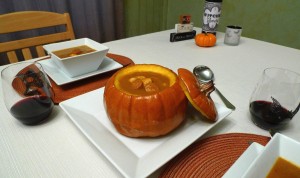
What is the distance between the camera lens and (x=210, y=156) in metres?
0.45

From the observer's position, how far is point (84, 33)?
1.85 metres

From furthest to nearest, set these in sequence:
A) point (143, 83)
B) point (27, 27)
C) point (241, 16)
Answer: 1. point (241, 16)
2. point (27, 27)
3. point (143, 83)

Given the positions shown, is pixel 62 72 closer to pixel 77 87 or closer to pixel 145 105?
pixel 77 87

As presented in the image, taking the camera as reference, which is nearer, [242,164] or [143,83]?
[242,164]

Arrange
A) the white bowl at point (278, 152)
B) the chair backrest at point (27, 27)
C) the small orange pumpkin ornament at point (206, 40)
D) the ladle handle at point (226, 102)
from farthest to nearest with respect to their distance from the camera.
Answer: the small orange pumpkin ornament at point (206, 40) < the chair backrest at point (27, 27) < the ladle handle at point (226, 102) < the white bowl at point (278, 152)

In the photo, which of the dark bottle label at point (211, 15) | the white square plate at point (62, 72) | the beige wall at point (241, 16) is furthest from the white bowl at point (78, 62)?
the beige wall at point (241, 16)

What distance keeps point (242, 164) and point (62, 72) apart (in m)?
0.60

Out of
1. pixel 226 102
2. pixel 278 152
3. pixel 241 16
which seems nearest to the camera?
pixel 278 152

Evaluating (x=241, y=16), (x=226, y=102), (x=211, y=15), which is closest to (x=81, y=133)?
(x=226, y=102)

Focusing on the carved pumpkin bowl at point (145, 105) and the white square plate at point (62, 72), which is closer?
the carved pumpkin bowl at point (145, 105)

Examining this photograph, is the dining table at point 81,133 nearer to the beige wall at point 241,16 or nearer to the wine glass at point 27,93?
the wine glass at point 27,93

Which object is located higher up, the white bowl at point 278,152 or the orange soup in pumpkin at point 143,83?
the orange soup in pumpkin at point 143,83

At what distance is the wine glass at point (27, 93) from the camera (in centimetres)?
52

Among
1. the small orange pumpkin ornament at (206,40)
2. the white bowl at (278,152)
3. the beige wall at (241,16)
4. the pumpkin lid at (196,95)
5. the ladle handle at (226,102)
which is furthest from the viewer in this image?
the beige wall at (241,16)
